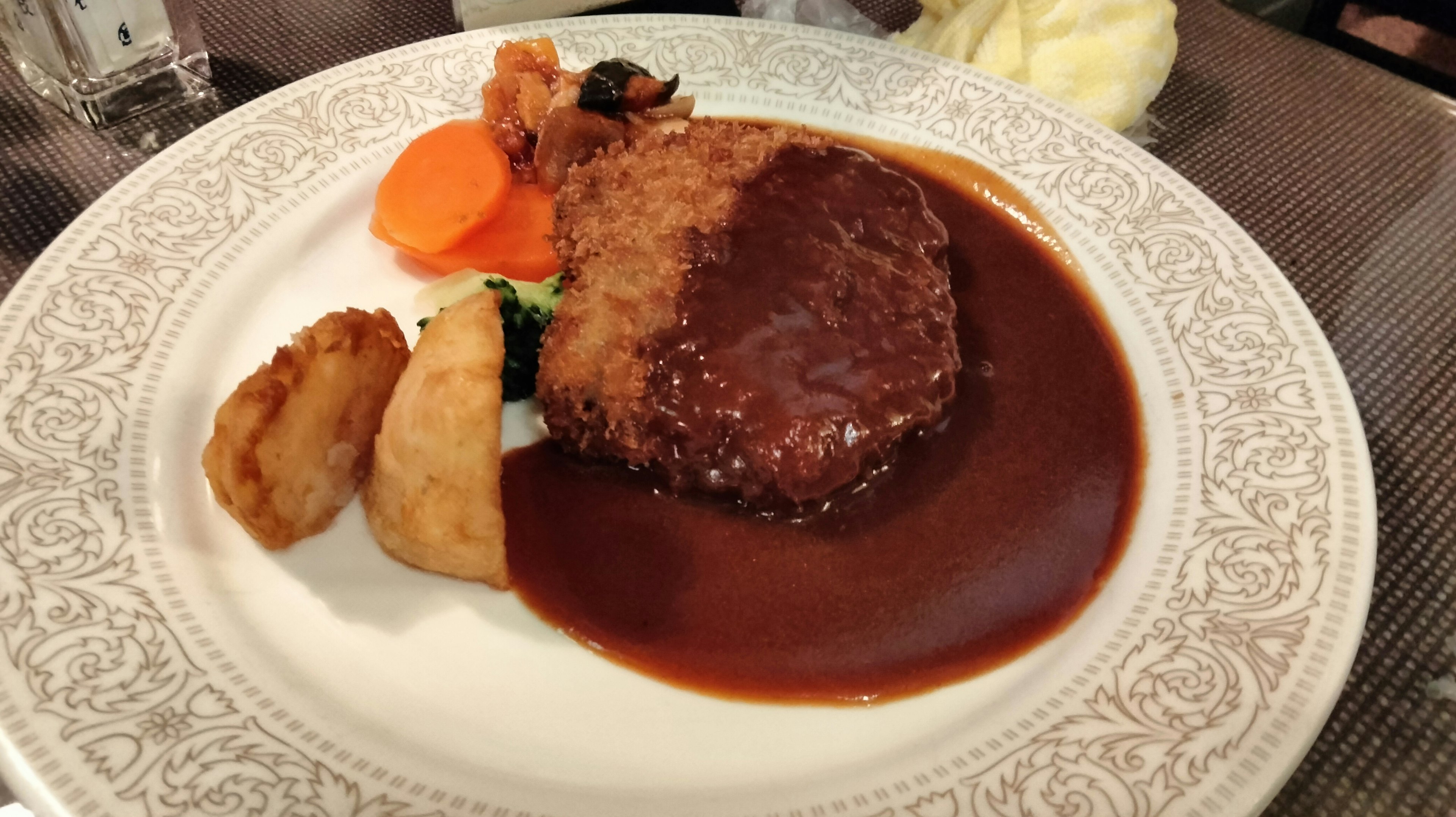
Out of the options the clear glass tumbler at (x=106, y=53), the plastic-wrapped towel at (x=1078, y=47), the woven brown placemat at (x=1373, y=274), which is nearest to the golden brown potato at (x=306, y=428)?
the clear glass tumbler at (x=106, y=53)

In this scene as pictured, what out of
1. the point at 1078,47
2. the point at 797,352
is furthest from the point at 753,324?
the point at 1078,47

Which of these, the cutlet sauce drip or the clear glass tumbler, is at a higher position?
the clear glass tumbler

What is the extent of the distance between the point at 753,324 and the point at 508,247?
951mm

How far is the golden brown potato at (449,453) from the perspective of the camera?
1.74 metres

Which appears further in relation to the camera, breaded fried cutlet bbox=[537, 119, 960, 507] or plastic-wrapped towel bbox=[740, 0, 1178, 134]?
plastic-wrapped towel bbox=[740, 0, 1178, 134]

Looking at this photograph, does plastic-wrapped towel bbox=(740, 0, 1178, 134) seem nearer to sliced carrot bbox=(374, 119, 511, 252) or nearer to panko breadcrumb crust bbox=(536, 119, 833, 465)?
panko breadcrumb crust bbox=(536, 119, 833, 465)

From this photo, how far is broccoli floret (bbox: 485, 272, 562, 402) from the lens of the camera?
2.32 m

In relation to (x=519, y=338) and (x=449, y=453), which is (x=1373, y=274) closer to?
(x=519, y=338)

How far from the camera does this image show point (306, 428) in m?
1.83

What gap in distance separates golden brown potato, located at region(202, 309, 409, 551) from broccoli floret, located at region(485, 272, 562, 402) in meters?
0.32

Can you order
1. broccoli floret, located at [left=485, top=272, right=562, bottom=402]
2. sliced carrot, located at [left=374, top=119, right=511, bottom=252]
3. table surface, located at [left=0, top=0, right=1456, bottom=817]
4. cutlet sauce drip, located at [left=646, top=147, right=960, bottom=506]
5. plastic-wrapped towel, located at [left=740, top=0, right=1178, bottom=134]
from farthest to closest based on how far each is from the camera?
plastic-wrapped towel, located at [left=740, top=0, right=1178, bottom=134] → sliced carrot, located at [left=374, top=119, right=511, bottom=252] → broccoli floret, located at [left=485, top=272, right=562, bottom=402] → cutlet sauce drip, located at [left=646, top=147, right=960, bottom=506] → table surface, located at [left=0, top=0, right=1456, bottom=817]

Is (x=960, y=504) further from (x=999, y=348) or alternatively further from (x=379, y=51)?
(x=379, y=51)

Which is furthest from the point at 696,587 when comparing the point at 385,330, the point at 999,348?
the point at 999,348

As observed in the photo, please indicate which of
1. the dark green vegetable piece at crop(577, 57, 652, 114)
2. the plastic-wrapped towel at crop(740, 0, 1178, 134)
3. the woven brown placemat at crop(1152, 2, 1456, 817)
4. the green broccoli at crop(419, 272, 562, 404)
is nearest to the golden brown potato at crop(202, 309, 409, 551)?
the green broccoli at crop(419, 272, 562, 404)
